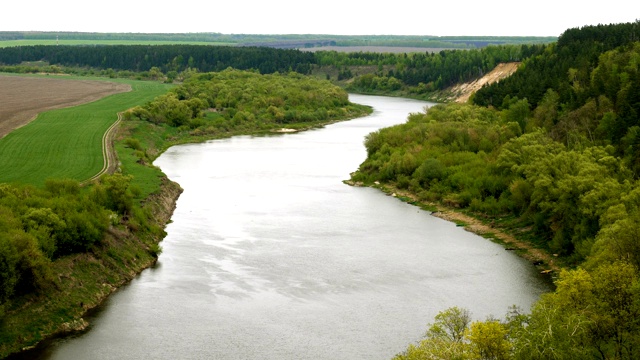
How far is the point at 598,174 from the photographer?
4616 cm

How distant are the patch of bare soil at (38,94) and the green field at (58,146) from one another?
2483 millimetres

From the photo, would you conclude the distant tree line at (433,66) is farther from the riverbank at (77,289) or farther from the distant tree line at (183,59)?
the riverbank at (77,289)

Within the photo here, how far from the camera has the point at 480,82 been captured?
147000 mm

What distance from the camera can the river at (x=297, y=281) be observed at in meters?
32.4

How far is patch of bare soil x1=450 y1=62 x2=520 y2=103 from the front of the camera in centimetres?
14245

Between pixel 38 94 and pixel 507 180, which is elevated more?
pixel 507 180

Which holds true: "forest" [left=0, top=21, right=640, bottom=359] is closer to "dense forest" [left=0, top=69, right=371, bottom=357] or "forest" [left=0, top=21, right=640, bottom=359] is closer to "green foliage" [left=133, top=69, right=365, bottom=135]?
"dense forest" [left=0, top=69, right=371, bottom=357]

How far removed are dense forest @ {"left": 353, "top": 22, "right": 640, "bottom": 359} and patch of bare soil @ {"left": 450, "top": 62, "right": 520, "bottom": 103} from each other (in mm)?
43619

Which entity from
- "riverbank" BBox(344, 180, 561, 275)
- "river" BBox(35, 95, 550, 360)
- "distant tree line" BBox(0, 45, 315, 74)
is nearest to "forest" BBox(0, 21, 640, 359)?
"riverbank" BBox(344, 180, 561, 275)

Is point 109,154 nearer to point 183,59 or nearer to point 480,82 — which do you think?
point 480,82

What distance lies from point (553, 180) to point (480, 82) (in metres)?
101

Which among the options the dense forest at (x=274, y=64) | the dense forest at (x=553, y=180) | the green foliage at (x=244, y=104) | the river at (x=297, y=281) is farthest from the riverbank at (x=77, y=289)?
the dense forest at (x=274, y=64)

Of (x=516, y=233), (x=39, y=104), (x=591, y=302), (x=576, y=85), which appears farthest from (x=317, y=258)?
(x=39, y=104)

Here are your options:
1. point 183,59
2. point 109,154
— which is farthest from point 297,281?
point 183,59
